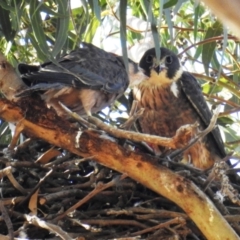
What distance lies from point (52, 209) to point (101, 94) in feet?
2.64

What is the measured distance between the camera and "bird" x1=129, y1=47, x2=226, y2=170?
2.51m

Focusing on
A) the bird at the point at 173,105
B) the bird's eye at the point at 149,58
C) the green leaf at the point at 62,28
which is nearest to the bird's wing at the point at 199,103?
the bird at the point at 173,105

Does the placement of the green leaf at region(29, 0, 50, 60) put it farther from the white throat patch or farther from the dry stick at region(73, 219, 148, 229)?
the white throat patch

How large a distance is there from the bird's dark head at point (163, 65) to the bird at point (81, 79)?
0.30 feet

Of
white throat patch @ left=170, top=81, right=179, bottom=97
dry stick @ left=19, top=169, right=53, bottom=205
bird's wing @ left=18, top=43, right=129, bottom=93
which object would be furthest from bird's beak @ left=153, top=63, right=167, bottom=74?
dry stick @ left=19, top=169, right=53, bottom=205

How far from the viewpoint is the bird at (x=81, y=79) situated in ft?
5.97

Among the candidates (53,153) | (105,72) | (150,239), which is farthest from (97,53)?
(150,239)

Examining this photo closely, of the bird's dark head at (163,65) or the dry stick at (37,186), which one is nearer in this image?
the dry stick at (37,186)

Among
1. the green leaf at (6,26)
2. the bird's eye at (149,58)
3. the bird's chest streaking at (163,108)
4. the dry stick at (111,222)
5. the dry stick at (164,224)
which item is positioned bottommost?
the dry stick at (164,224)

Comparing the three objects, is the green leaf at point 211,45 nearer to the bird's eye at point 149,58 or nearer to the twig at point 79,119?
the bird's eye at point 149,58

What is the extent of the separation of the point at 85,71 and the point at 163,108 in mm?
537

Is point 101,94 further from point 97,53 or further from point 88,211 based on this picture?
point 88,211

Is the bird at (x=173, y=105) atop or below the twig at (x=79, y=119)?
below

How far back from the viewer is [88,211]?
4.81 feet
